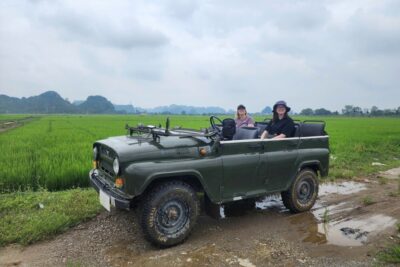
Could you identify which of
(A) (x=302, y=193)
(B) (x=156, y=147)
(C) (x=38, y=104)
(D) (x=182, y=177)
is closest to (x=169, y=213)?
(D) (x=182, y=177)

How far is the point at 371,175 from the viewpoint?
860 centimetres

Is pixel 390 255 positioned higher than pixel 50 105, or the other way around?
pixel 50 105

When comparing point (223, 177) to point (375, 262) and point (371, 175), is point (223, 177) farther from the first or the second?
point (371, 175)

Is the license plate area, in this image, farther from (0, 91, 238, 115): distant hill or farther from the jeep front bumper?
(0, 91, 238, 115): distant hill

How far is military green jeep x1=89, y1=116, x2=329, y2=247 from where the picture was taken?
3.76 metres

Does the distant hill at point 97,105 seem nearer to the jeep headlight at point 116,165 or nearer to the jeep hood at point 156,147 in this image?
the jeep hood at point 156,147

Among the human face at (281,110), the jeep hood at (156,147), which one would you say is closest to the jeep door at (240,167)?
the jeep hood at (156,147)

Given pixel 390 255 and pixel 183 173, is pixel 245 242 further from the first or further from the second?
pixel 390 255

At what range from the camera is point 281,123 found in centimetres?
561

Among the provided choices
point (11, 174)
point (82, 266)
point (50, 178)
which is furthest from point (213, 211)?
point (11, 174)

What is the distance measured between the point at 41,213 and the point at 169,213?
216 centimetres

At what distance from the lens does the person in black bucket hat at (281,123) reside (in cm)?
553

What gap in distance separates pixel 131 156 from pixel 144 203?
1.93 feet

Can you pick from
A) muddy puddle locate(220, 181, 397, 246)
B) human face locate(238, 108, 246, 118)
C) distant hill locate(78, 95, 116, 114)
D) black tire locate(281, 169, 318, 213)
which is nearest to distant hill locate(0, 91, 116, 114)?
distant hill locate(78, 95, 116, 114)
